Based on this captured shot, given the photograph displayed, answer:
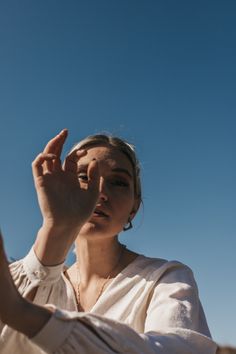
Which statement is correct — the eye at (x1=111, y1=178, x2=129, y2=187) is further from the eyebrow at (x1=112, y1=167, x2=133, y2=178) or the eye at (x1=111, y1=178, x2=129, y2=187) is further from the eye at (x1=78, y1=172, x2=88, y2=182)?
the eye at (x1=78, y1=172, x2=88, y2=182)

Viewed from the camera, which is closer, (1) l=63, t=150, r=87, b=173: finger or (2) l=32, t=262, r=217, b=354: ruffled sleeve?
(2) l=32, t=262, r=217, b=354: ruffled sleeve

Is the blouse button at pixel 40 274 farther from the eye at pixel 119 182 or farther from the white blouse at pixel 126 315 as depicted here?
the eye at pixel 119 182

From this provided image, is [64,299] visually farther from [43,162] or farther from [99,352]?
[99,352]

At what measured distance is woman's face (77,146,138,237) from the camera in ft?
8.98

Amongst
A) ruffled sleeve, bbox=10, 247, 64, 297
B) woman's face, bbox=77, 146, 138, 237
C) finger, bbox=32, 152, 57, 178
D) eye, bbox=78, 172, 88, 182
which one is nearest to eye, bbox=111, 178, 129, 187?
woman's face, bbox=77, 146, 138, 237

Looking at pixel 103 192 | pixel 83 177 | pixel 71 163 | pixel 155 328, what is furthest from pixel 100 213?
pixel 155 328

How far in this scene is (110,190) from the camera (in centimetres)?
286

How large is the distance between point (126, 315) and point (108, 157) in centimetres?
101

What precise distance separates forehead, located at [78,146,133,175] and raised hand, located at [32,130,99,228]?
1.81ft

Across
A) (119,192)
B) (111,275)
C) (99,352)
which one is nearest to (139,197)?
(119,192)

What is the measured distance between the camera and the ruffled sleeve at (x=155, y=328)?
1.34 metres

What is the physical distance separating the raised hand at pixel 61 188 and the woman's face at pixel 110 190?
1.50ft

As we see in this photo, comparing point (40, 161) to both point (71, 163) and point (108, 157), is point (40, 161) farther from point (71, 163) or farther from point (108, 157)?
point (108, 157)

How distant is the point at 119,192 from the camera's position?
2.90m
